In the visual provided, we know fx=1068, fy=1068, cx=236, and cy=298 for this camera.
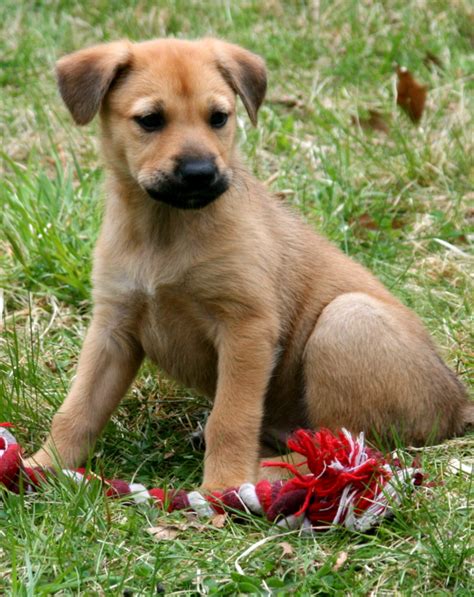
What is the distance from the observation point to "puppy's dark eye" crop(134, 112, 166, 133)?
4719 mm

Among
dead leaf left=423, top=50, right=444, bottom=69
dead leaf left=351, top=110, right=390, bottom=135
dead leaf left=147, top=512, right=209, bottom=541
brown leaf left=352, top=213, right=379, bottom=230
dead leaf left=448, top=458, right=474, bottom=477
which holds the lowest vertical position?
brown leaf left=352, top=213, right=379, bottom=230

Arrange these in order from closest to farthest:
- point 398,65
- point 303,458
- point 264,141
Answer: point 303,458 → point 264,141 → point 398,65

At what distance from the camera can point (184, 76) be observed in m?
4.74

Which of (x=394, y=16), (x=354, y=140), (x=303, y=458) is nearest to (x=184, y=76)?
(x=303, y=458)

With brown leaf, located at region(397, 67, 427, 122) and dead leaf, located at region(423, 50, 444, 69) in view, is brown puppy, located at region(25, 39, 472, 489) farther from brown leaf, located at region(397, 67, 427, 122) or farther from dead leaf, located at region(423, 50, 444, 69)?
dead leaf, located at region(423, 50, 444, 69)

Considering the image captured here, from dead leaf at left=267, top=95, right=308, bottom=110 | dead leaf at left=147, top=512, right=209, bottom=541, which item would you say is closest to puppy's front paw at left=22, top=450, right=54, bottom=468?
dead leaf at left=147, top=512, right=209, bottom=541

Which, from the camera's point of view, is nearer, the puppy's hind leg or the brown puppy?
the brown puppy

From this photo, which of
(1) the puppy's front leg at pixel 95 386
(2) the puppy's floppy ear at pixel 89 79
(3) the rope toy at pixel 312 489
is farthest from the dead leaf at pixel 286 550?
(2) the puppy's floppy ear at pixel 89 79

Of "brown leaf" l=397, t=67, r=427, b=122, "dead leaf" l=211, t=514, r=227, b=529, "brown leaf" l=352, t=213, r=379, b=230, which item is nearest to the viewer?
"dead leaf" l=211, t=514, r=227, b=529

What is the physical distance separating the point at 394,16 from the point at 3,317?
592 cm

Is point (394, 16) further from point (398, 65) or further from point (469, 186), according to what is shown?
point (469, 186)

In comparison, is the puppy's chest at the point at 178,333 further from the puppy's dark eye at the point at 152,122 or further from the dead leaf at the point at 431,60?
the dead leaf at the point at 431,60

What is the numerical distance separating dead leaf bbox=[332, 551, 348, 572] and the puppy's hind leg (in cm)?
100

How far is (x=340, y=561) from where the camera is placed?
391cm
